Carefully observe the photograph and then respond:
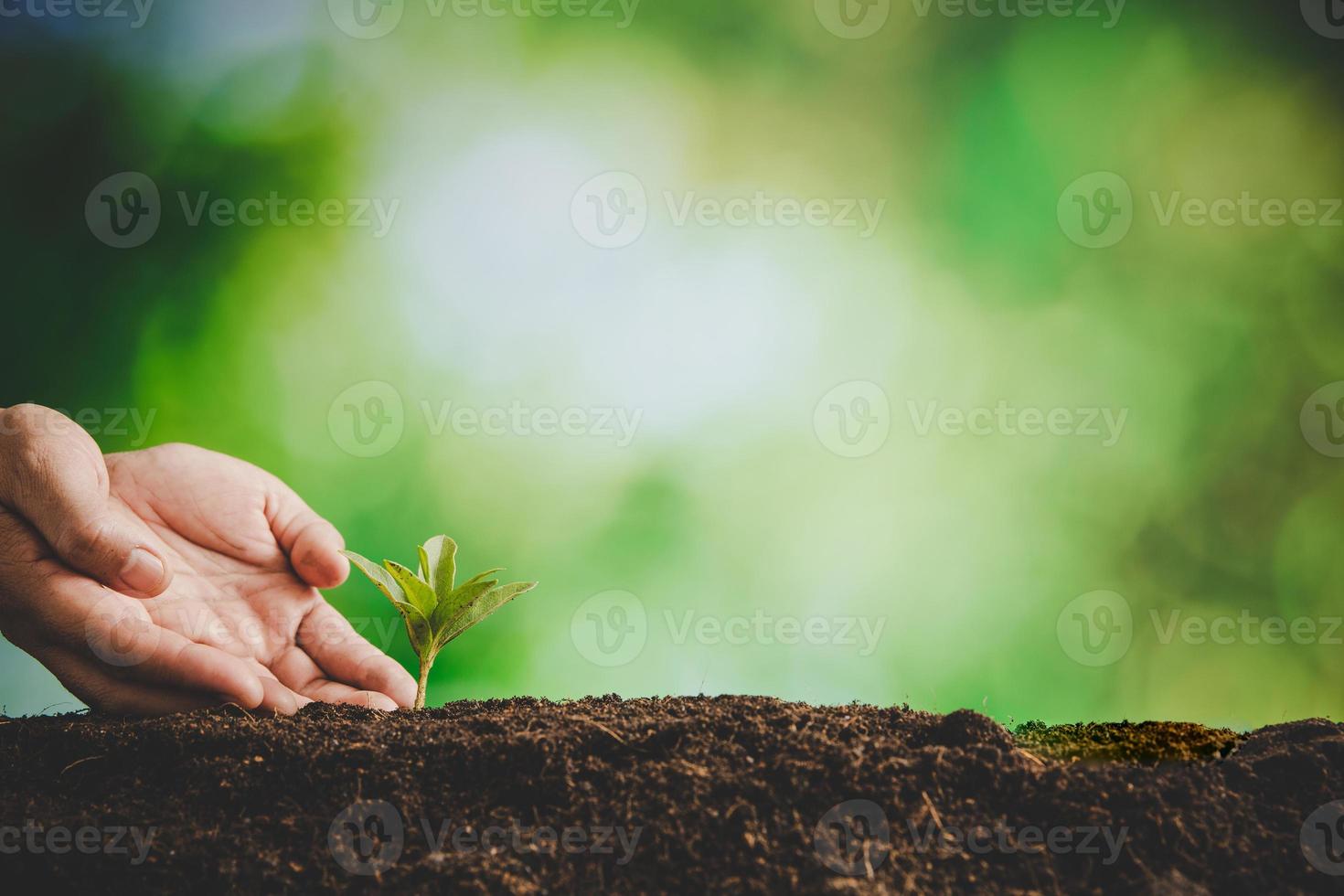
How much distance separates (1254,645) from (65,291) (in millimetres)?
6407

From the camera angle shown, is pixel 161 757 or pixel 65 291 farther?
pixel 65 291

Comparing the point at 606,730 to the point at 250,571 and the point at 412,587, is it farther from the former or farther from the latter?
the point at 250,571

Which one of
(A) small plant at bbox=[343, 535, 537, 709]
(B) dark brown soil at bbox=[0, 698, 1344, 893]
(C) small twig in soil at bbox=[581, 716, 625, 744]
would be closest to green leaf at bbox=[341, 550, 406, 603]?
(A) small plant at bbox=[343, 535, 537, 709]

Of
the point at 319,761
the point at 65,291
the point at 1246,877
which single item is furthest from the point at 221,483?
the point at 1246,877

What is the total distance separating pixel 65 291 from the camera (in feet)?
13.8

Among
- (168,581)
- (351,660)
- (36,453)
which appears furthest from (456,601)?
(36,453)

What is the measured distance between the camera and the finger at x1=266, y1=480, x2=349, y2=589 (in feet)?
9.95

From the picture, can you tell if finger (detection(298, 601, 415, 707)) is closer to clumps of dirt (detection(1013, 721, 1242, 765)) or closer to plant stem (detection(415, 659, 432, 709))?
plant stem (detection(415, 659, 432, 709))

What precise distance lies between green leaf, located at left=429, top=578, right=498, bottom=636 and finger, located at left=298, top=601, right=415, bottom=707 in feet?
1.12

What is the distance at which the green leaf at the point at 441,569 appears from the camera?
279cm

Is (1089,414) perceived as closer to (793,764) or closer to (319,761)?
(793,764)

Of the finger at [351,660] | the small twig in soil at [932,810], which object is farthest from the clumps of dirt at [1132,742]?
the finger at [351,660]

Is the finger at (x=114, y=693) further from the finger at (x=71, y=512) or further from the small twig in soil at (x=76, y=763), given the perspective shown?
the small twig in soil at (x=76, y=763)

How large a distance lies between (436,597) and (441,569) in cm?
9
